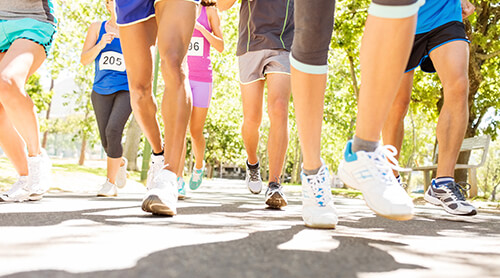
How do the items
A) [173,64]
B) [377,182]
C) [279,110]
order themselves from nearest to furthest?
[377,182], [173,64], [279,110]

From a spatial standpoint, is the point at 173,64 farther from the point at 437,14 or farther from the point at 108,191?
the point at 108,191

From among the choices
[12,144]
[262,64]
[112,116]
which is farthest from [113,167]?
[262,64]

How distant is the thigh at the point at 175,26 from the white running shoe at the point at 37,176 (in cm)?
155

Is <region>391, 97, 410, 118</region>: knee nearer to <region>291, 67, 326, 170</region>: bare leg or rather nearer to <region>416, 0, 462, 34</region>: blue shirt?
<region>416, 0, 462, 34</region>: blue shirt

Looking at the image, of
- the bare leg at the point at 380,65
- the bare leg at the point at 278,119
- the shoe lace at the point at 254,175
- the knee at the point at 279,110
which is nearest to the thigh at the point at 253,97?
the bare leg at the point at 278,119

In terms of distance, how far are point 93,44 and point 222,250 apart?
4.58m

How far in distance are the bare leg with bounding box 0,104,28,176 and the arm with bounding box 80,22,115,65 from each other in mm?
1717

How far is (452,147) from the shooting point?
3.55 meters

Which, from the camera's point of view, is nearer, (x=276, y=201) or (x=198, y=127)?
(x=276, y=201)

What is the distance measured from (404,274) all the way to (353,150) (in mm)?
917

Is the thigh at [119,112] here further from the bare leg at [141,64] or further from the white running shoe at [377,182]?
the white running shoe at [377,182]

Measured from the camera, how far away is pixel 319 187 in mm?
2354

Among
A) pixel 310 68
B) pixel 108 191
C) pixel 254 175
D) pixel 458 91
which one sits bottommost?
pixel 108 191

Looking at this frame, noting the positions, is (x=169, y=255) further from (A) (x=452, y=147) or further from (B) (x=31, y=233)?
(A) (x=452, y=147)
